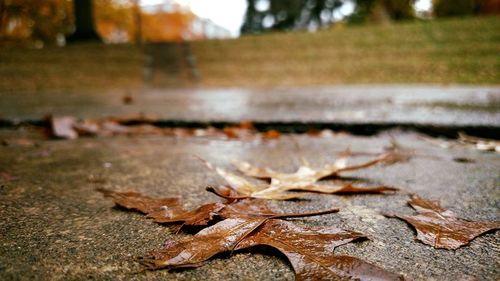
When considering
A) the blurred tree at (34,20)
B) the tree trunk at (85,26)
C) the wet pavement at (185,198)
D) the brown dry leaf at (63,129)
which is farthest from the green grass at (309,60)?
the blurred tree at (34,20)

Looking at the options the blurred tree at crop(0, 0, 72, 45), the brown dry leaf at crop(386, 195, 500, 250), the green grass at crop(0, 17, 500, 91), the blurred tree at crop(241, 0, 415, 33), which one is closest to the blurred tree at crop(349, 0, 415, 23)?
the blurred tree at crop(241, 0, 415, 33)

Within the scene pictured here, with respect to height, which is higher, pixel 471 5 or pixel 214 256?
pixel 471 5

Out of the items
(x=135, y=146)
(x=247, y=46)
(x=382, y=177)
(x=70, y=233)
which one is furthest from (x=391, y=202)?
(x=247, y=46)

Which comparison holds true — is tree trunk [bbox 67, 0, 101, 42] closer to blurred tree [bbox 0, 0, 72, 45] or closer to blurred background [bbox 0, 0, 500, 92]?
blurred background [bbox 0, 0, 500, 92]

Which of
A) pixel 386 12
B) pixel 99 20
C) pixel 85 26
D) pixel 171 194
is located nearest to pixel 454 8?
pixel 386 12

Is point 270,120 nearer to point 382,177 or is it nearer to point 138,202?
point 382,177

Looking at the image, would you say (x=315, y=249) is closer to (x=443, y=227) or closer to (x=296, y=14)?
(x=443, y=227)

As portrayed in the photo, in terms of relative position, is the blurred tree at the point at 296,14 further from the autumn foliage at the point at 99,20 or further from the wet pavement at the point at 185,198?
the wet pavement at the point at 185,198
